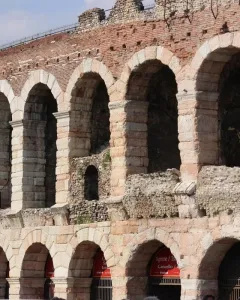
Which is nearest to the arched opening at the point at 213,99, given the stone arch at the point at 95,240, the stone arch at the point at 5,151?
the stone arch at the point at 95,240

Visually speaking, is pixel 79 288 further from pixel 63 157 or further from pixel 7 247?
pixel 63 157

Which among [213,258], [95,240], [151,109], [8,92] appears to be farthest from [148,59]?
[8,92]

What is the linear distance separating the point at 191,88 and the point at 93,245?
581 cm

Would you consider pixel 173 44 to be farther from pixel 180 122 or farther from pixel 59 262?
pixel 59 262

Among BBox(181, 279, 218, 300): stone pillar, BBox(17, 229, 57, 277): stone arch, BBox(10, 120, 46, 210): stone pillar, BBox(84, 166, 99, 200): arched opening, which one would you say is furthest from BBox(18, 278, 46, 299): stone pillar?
BBox(181, 279, 218, 300): stone pillar

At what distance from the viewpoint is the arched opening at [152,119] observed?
3025 centimetres

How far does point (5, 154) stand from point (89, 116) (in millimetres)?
4725

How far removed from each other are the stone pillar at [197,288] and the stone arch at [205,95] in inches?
109

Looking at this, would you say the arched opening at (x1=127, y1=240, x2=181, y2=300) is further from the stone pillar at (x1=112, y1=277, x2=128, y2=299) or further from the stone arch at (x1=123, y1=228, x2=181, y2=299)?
the stone pillar at (x1=112, y1=277, x2=128, y2=299)

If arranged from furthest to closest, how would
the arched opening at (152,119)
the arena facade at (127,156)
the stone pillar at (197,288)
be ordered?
1. the arched opening at (152,119)
2. the arena facade at (127,156)
3. the stone pillar at (197,288)

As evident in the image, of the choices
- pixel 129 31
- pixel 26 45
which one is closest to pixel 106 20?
pixel 129 31

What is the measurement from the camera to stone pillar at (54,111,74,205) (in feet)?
105

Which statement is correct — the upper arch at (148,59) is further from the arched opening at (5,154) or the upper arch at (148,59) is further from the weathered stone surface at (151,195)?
the arched opening at (5,154)

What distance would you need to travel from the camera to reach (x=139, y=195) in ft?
95.8
